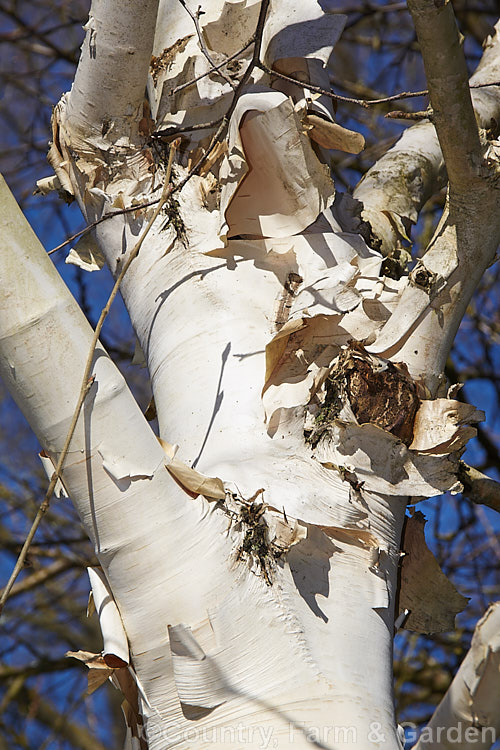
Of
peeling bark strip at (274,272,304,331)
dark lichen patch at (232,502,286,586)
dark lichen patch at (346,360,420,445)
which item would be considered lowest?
dark lichen patch at (232,502,286,586)

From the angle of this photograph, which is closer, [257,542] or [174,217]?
[257,542]

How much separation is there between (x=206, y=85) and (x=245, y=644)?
930 mm

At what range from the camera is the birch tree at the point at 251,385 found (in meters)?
0.77

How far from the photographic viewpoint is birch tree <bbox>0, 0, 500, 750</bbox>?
2.51 ft

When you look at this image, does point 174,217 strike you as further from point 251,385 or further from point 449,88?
point 449,88

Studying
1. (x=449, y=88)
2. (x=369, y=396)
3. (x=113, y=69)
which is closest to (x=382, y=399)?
(x=369, y=396)

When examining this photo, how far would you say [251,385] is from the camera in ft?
3.16

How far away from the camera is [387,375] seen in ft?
3.06

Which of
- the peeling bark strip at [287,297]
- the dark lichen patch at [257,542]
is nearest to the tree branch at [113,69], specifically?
the peeling bark strip at [287,297]

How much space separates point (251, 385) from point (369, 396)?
17 cm

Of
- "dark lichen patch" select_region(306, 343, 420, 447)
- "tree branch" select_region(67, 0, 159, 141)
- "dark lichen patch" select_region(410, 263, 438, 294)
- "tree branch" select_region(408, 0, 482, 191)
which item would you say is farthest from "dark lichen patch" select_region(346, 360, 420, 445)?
"tree branch" select_region(67, 0, 159, 141)

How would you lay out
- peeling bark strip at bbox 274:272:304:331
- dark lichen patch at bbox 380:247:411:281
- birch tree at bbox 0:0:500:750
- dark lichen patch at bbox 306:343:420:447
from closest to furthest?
birch tree at bbox 0:0:500:750 < dark lichen patch at bbox 306:343:420:447 < peeling bark strip at bbox 274:272:304:331 < dark lichen patch at bbox 380:247:411:281

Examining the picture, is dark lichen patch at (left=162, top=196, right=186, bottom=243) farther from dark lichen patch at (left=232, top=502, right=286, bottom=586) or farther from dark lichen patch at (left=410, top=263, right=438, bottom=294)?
dark lichen patch at (left=232, top=502, right=286, bottom=586)

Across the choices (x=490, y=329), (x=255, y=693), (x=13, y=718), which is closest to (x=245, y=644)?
(x=255, y=693)
